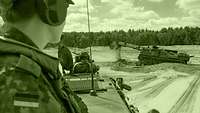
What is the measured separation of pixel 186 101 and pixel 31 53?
41.6 ft

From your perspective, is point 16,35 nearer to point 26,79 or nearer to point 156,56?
point 26,79

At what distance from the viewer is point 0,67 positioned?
142 cm

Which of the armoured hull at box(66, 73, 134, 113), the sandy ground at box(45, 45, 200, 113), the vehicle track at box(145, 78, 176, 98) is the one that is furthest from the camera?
the vehicle track at box(145, 78, 176, 98)

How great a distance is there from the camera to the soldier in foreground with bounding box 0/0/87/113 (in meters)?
1.35

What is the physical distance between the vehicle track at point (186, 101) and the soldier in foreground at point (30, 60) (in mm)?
10694

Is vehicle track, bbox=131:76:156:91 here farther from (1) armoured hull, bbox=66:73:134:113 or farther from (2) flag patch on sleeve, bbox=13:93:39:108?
(2) flag patch on sleeve, bbox=13:93:39:108

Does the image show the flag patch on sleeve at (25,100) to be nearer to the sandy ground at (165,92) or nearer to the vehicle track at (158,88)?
the sandy ground at (165,92)

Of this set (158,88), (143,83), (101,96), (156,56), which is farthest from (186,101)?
(156,56)

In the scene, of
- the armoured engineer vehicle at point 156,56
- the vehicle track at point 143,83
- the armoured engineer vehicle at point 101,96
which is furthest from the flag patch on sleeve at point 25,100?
the armoured engineer vehicle at point 156,56

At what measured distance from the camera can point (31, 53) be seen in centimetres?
151

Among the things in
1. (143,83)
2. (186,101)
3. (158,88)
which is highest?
(186,101)

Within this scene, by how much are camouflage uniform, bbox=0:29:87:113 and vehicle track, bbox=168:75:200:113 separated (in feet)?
35.3

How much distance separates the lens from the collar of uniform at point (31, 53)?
147cm

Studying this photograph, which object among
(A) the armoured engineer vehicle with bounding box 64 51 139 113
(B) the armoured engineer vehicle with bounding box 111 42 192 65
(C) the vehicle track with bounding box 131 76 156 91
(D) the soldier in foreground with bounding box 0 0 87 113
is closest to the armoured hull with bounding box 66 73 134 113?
(A) the armoured engineer vehicle with bounding box 64 51 139 113
